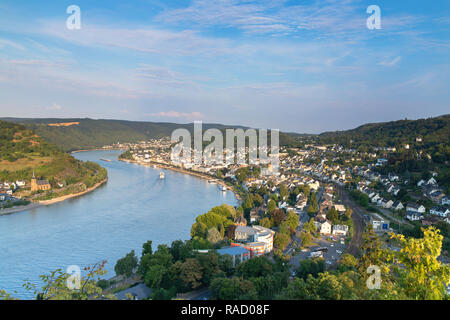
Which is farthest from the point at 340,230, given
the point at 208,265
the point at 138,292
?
the point at 138,292

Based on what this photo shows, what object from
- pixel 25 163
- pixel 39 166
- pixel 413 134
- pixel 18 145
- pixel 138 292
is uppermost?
pixel 413 134

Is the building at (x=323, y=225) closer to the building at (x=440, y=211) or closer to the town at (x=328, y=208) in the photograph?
the town at (x=328, y=208)

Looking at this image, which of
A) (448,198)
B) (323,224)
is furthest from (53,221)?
(448,198)

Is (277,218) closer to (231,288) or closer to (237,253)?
(237,253)

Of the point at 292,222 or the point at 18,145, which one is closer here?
the point at 292,222

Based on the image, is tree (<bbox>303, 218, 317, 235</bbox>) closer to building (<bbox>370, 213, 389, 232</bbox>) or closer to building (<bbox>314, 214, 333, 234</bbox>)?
building (<bbox>314, 214, 333, 234</bbox>)

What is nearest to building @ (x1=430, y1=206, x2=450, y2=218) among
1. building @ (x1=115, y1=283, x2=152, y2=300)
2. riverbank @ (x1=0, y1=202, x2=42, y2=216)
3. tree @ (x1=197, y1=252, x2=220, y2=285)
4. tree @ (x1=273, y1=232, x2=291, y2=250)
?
tree @ (x1=273, y1=232, x2=291, y2=250)
